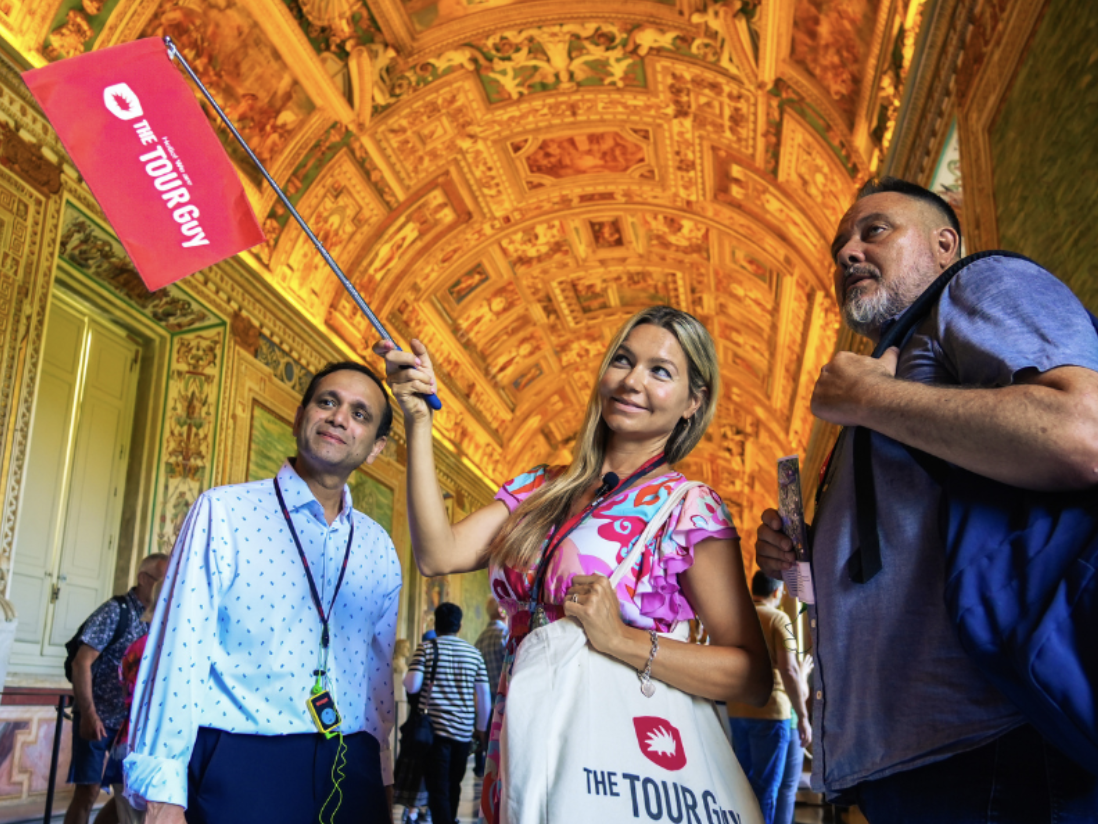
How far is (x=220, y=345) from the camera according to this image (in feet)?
37.2

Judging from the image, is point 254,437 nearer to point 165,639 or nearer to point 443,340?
point 443,340

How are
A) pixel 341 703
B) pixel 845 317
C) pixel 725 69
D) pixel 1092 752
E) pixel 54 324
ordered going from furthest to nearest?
pixel 725 69 < pixel 54 324 < pixel 341 703 < pixel 845 317 < pixel 1092 752

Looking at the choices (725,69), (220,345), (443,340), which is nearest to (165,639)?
(220,345)

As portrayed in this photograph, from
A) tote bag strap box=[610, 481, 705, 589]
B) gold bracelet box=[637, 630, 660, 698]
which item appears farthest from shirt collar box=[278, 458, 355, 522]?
gold bracelet box=[637, 630, 660, 698]

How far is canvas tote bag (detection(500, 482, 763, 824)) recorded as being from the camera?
1478mm

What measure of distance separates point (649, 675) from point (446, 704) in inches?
236

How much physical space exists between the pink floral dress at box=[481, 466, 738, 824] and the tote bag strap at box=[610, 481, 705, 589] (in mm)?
19

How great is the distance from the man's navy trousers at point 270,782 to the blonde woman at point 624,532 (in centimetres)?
63

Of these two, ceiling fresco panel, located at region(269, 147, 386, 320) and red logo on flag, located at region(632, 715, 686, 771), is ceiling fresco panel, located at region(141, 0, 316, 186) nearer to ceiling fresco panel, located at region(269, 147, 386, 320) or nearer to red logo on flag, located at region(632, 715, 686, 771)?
ceiling fresco panel, located at region(269, 147, 386, 320)

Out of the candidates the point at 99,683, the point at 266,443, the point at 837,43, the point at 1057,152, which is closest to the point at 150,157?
the point at 99,683

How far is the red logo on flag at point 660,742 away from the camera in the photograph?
1.56 m

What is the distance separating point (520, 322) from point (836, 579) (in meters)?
19.6

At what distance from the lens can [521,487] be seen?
234 centimetres

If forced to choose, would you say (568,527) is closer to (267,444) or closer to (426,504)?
(426,504)
